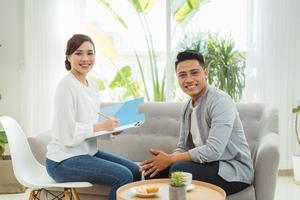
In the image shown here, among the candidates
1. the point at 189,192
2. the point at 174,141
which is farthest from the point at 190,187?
the point at 174,141

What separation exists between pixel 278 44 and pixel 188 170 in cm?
229

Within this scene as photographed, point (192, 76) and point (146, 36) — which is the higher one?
point (146, 36)

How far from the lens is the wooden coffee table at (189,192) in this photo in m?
1.85

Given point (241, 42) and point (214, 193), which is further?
point (241, 42)

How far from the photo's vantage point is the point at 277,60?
13.0 ft

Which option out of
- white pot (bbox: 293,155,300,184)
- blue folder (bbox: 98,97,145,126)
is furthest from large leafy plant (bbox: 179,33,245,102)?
blue folder (bbox: 98,97,145,126)

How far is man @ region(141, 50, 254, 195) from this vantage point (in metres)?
2.16

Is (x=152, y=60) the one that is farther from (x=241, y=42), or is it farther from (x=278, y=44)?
(x=278, y=44)

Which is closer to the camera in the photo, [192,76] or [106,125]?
[106,125]

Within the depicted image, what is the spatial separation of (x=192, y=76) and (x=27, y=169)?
1.19 meters

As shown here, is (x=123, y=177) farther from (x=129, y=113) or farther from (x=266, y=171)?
(x=266, y=171)

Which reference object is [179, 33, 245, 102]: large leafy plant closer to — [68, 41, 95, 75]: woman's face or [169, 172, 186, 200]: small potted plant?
[68, 41, 95, 75]: woman's face

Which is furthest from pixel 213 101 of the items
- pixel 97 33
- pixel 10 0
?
pixel 10 0

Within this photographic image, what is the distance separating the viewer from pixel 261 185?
7.45 feet
